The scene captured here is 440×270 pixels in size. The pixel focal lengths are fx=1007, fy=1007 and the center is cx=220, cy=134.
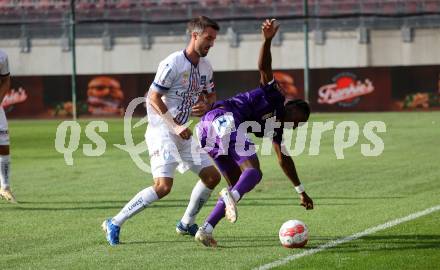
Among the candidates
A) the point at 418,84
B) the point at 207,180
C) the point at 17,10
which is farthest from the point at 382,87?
the point at 207,180

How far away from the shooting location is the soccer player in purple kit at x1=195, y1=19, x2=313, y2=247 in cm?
951

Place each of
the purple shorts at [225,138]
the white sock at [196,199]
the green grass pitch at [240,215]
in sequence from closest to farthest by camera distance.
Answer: the green grass pitch at [240,215] → the purple shorts at [225,138] → the white sock at [196,199]

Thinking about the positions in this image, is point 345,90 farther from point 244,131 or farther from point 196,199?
point 244,131

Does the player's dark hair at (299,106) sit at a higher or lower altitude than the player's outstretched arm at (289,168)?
higher

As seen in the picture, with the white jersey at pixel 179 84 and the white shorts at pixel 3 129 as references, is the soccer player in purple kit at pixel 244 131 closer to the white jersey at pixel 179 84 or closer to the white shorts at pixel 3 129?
the white jersey at pixel 179 84

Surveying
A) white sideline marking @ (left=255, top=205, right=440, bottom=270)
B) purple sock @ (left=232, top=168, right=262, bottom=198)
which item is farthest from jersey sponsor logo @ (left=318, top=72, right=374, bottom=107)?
purple sock @ (left=232, top=168, right=262, bottom=198)

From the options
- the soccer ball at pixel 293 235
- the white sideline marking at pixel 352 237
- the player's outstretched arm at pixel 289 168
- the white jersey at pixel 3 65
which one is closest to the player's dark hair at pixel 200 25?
the player's outstretched arm at pixel 289 168

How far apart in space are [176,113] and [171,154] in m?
0.40

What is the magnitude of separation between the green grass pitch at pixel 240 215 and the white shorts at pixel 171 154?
75 cm

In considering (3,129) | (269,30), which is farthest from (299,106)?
(3,129)

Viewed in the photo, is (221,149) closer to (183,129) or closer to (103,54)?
(183,129)

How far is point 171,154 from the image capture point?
9.78 m

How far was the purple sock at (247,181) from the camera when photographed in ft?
31.2

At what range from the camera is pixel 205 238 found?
943 cm
